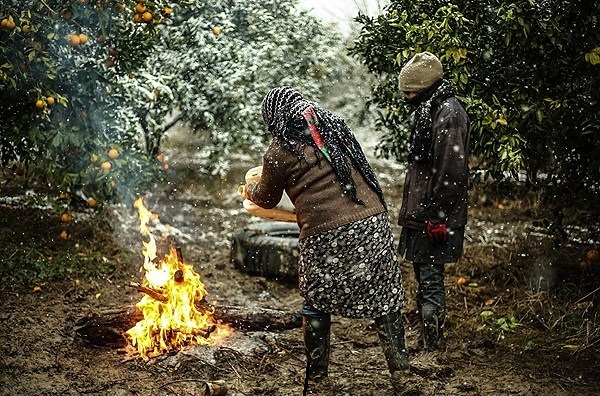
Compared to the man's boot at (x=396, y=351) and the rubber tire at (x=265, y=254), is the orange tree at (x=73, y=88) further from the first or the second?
the man's boot at (x=396, y=351)

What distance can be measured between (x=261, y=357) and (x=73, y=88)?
10.2 feet

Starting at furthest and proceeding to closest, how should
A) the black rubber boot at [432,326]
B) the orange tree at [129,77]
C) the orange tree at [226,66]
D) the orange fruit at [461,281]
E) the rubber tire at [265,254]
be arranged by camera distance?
the orange tree at [226,66], the rubber tire at [265,254], the orange fruit at [461,281], the orange tree at [129,77], the black rubber boot at [432,326]

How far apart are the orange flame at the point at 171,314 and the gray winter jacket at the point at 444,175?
5.48ft

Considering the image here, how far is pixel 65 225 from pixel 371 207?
167 inches

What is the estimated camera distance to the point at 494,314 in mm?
5527

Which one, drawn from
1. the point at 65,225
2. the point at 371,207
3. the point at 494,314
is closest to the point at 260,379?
the point at 371,207

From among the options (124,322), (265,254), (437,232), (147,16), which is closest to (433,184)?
(437,232)

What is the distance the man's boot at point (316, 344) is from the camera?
13.3 feet

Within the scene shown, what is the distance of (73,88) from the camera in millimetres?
6074

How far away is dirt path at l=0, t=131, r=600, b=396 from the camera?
14.0 feet

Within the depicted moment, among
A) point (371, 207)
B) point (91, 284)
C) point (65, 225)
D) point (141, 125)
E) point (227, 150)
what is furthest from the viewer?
point (227, 150)

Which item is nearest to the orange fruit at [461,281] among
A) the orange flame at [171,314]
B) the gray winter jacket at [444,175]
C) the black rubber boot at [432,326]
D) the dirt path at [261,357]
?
the dirt path at [261,357]

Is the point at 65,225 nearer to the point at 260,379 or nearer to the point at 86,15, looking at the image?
the point at 86,15

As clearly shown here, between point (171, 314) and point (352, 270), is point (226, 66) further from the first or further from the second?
point (352, 270)
